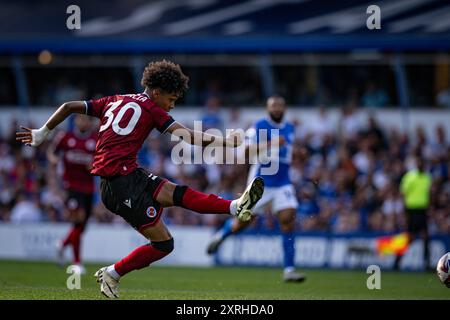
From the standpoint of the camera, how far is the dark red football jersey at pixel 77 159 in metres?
18.0

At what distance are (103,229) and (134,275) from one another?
7.09 meters

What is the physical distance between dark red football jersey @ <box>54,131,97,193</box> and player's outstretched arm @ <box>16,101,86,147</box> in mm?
6948

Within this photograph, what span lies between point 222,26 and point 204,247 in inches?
301

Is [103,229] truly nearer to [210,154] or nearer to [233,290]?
[210,154]

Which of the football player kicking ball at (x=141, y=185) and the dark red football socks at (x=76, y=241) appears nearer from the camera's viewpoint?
the football player kicking ball at (x=141, y=185)

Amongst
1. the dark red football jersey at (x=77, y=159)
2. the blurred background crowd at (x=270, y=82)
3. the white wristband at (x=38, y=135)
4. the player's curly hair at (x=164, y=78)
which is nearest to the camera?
the player's curly hair at (x=164, y=78)

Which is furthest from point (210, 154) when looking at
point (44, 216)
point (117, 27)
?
point (117, 27)

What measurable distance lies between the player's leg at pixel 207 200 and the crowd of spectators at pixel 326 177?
402 inches

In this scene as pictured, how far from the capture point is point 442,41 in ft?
81.5

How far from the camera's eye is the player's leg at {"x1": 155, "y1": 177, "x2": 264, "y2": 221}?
414 inches

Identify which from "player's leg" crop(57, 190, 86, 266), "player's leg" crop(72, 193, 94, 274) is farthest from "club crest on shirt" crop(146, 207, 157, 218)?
"player's leg" crop(57, 190, 86, 266)

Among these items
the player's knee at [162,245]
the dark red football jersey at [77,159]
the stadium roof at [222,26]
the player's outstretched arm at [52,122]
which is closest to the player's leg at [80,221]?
the dark red football jersey at [77,159]

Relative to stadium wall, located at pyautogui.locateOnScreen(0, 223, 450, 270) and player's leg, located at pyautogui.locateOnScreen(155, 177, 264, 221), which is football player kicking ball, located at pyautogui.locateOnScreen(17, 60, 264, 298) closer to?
player's leg, located at pyautogui.locateOnScreen(155, 177, 264, 221)

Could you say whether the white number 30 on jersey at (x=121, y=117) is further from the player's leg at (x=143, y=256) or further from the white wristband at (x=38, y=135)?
the player's leg at (x=143, y=256)
